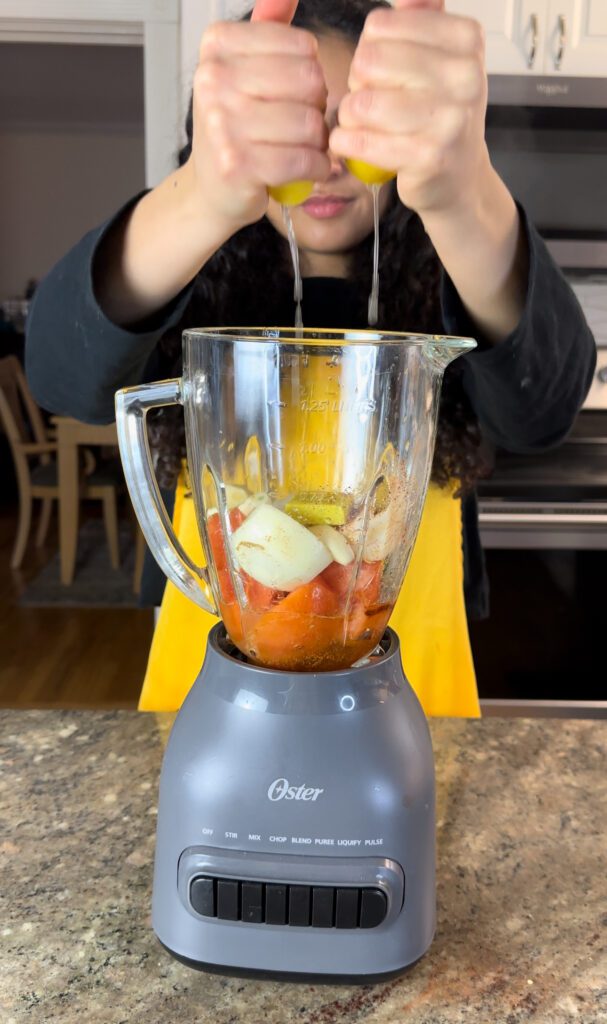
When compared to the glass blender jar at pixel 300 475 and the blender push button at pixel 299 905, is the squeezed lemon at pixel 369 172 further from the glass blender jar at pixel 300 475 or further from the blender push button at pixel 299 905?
the blender push button at pixel 299 905

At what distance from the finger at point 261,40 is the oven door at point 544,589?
1181 millimetres

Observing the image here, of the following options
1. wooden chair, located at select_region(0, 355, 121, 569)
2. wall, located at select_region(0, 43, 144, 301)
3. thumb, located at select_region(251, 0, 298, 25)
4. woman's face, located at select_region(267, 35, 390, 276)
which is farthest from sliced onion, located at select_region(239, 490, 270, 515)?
wall, located at select_region(0, 43, 144, 301)

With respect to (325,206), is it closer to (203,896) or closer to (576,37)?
(203,896)

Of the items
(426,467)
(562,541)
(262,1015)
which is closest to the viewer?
(262,1015)

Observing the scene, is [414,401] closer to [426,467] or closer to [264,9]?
[426,467]

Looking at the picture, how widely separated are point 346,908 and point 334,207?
0.61 m

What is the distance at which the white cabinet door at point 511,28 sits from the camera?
5.03 ft

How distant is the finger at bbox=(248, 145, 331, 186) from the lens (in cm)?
45

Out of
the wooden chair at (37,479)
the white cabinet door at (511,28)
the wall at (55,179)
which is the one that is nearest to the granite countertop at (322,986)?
the white cabinet door at (511,28)

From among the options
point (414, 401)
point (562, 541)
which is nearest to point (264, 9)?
point (414, 401)

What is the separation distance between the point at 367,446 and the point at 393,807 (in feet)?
0.65

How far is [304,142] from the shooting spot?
44 centimetres

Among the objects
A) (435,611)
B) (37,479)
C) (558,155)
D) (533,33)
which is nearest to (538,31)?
(533,33)

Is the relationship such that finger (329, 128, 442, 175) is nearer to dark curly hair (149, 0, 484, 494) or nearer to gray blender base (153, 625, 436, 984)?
gray blender base (153, 625, 436, 984)
